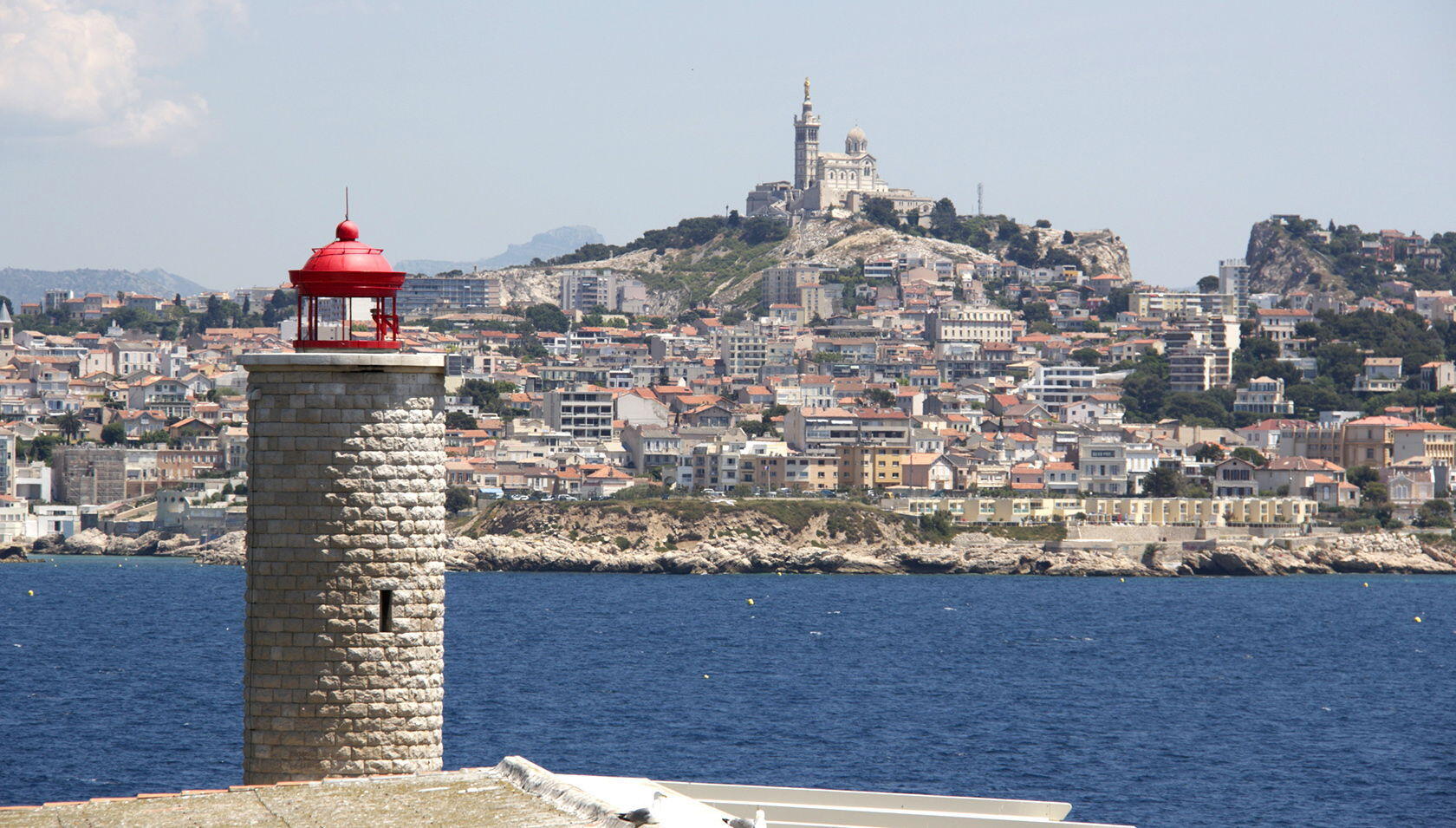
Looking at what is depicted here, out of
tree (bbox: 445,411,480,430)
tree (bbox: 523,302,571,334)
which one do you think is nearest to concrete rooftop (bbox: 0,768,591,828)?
tree (bbox: 445,411,480,430)

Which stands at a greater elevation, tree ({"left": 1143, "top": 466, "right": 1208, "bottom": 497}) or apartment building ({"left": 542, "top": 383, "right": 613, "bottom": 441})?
apartment building ({"left": 542, "top": 383, "right": 613, "bottom": 441})

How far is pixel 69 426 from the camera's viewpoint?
377 ft

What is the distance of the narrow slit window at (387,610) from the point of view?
963cm

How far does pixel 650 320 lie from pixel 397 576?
159654 mm

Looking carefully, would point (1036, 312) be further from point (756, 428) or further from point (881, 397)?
point (756, 428)

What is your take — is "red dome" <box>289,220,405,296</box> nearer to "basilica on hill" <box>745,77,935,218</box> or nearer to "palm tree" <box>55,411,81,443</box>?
"palm tree" <box>55,411,81,443</box>

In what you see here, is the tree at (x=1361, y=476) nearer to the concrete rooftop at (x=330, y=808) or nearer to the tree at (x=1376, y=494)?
the tree at (x=1376, y=494)

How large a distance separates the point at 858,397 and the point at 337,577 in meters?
114

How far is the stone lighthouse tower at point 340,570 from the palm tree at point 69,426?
109m

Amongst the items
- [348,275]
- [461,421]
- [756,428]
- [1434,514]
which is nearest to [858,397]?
[756,428]

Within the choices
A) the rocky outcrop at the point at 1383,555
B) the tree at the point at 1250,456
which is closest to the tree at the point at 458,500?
the tree at the point at 1250,456

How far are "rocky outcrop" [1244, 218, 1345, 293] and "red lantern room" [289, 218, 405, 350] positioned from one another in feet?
573

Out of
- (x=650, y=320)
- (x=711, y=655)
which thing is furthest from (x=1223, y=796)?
(x=650, y=320)

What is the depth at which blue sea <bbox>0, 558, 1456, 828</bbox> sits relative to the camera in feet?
111
